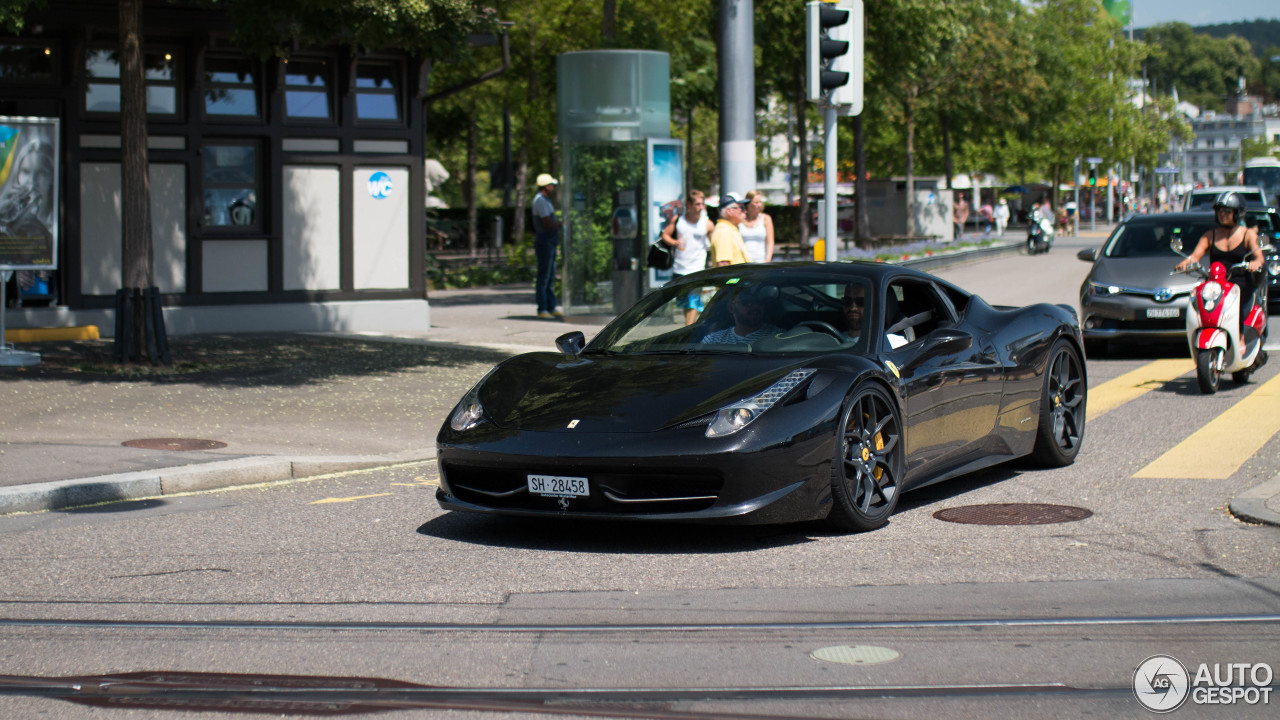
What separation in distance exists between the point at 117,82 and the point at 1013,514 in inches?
507

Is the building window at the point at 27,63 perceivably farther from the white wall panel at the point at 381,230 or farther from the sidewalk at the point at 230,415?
the white wall panel at the point at 381,230

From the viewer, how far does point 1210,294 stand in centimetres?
1205

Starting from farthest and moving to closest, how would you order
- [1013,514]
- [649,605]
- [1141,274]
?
[1141,274], [1013,514], [649,605]

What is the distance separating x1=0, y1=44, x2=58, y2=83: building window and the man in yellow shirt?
312 inches

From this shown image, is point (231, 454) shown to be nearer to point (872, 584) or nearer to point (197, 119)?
point (872, 584)

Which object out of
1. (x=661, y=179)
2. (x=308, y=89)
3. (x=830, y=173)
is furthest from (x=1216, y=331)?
(x=308, y=89)

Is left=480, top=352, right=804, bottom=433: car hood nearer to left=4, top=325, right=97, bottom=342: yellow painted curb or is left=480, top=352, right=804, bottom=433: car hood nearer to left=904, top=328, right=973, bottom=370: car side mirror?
left=904, top=328, right=973, bottom=370: car side mirror

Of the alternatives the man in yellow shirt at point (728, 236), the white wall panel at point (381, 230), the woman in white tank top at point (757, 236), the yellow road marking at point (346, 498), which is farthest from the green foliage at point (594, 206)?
the yellow road marking at point (346, 498)

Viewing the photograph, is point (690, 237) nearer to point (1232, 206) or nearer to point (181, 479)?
point (1232, 206)

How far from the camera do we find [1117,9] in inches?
2921

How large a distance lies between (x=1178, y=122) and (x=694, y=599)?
9388 cm

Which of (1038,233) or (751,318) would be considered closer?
(751,318)

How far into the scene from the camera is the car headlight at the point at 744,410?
611 cm

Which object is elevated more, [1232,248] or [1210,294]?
[1232,248]
